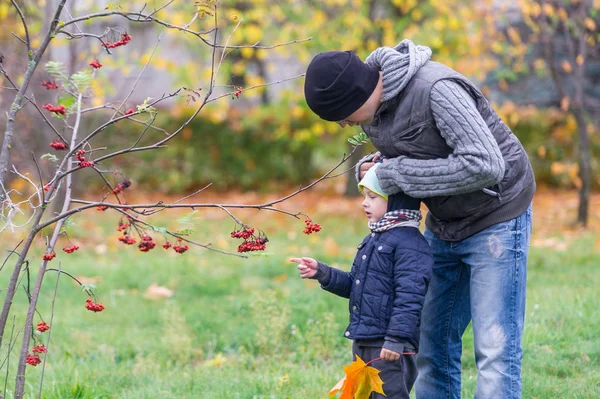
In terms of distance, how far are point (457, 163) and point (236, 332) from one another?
2865mm

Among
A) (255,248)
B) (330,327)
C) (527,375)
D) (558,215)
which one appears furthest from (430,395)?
(558,215)

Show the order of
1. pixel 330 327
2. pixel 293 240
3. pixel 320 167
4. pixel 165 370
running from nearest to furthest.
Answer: pixel 165 370 < pixel 330 327 < pixel 293 240 < pixel 320 167

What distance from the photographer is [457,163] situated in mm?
2717

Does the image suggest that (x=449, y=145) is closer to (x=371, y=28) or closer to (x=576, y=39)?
(x=371, y=28)

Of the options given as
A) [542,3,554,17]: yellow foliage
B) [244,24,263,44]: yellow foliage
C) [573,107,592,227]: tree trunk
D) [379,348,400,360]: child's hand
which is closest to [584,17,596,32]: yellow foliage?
[542,3,554,17]: yellow foliage

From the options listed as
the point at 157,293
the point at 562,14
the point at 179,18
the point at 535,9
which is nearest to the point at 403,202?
the point at 157,293

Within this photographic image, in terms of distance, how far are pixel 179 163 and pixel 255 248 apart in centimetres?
1110

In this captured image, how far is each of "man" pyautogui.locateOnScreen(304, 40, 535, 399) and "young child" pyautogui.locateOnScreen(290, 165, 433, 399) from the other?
0.13 m

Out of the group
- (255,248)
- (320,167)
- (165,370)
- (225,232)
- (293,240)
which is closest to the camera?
(255,248)

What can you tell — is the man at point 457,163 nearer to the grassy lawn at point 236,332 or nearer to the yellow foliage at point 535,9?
the grassy lawn at point 236,332

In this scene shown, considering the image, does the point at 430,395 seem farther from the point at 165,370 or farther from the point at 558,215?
the point at 558,215

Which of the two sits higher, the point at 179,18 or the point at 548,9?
the point at 179,18

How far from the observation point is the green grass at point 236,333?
4051mm

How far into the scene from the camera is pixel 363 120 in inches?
116
